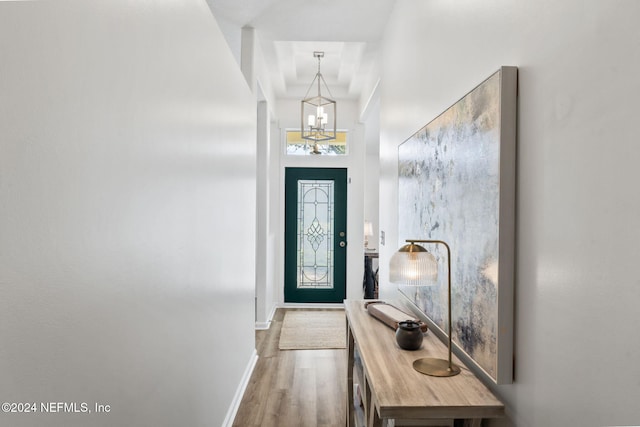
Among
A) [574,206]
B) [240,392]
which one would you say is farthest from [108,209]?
[240,392]

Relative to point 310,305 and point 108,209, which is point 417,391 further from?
point 310,305

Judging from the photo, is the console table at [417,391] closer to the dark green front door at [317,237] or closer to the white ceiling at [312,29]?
the white ceiling at [312,29]

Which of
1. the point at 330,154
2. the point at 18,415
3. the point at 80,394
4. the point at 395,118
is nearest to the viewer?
the point at 18,415

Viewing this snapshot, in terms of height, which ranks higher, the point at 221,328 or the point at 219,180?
the point at 219,180

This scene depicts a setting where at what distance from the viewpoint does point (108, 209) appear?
38.4 inches

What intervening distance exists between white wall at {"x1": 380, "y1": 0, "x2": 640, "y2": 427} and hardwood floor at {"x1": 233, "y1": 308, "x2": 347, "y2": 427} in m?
1.69

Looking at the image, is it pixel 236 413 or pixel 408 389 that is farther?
pixel 236 413

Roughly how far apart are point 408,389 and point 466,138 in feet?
2.82

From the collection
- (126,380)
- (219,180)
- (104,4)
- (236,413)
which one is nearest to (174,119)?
(104,4)

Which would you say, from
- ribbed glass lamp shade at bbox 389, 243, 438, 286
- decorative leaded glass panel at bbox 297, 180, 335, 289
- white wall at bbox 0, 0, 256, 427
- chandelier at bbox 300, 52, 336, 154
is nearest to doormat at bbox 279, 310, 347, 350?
decorative leaded glass panel at bbox 297, 180, 335, 289

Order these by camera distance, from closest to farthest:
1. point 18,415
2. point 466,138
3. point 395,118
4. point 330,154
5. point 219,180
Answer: point 18,415 < point 466,138 < point 219,180 < point 395,118 < point 330,154

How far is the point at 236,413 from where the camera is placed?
2.60m

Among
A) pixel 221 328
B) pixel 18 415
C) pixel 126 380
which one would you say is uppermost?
pixel 18 415

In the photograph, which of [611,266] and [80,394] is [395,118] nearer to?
[611,266]
